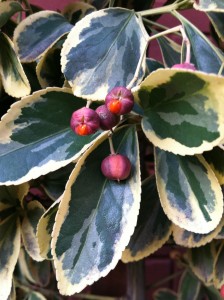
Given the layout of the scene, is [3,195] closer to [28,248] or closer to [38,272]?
[28,248]

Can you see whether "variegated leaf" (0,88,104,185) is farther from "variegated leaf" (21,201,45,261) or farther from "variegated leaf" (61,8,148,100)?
"variegated leaf" (21,201,45,261)

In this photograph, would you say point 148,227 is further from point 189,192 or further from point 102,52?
point 102,52

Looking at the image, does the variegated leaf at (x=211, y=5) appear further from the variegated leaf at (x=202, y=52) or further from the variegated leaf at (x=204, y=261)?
the variegated leaf at (x=204, y=261)

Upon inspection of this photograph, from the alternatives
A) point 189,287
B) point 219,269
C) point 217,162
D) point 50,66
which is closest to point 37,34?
point 50,66

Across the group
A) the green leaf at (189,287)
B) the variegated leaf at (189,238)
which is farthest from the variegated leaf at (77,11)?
the green leaf at (189,287)

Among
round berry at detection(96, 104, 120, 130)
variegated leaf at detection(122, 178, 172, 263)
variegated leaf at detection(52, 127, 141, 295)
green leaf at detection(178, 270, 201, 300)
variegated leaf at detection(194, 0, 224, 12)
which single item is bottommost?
green leaf at detection(178, 270, 201, 300)

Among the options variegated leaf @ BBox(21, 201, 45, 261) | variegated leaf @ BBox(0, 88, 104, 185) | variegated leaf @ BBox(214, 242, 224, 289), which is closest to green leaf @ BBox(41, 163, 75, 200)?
variegated leaf @ BBox(21, 201, 45, 261)

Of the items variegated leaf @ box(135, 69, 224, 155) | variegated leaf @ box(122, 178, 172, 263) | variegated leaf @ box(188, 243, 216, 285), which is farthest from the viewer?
variegated leaf @ box(188, 243, 216, 285)
